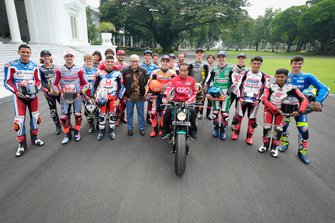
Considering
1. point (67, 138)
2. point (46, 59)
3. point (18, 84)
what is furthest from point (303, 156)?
point (46, 59)

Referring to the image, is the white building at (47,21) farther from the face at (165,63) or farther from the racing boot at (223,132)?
the racing boot at (223,132)

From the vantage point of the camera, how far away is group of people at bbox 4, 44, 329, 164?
4.18 metres

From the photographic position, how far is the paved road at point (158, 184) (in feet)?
9.25

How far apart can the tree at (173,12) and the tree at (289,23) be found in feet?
95.4

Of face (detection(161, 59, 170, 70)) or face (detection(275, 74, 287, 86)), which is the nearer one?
face (detection(275, 74, 287, 86))

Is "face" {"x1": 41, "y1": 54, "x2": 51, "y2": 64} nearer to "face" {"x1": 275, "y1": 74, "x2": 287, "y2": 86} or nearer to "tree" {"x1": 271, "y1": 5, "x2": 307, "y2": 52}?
"face" {"x1": 275, "y1": 74, "x2": 287, "y2": 86}

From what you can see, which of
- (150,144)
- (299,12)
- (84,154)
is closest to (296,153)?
(150,144)

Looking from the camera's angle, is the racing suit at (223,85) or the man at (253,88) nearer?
the man at (253,88)

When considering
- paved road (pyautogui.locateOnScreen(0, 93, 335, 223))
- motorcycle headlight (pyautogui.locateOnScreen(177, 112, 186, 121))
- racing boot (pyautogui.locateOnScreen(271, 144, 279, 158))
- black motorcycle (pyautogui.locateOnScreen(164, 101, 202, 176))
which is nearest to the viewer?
paved road (pyautogui.locateOnScreen(0, 93, 335, 223))

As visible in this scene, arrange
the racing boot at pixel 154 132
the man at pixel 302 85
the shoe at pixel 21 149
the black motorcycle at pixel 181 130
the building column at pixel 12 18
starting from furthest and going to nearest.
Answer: the building column at pixel 12 18 < the racing boot at pixel 154 132 < the shoe at pixel 21 149 < the man at pixel 302 85 < the black motorcycle at pixel 181 130

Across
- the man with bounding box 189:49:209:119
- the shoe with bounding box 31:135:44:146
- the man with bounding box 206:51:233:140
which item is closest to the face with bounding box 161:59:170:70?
the man with bounding box 206:51:233:140

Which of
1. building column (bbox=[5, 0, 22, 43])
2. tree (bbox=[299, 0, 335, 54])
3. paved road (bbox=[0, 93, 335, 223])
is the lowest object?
paved road (bbox=[0, 93, 335, 223])

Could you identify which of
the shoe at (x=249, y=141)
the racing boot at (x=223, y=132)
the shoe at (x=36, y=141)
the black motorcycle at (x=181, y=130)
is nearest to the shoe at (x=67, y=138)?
the shoe at (x=36, y=141)

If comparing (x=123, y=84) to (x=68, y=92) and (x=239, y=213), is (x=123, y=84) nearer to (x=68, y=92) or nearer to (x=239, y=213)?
(x=68, y=92)
